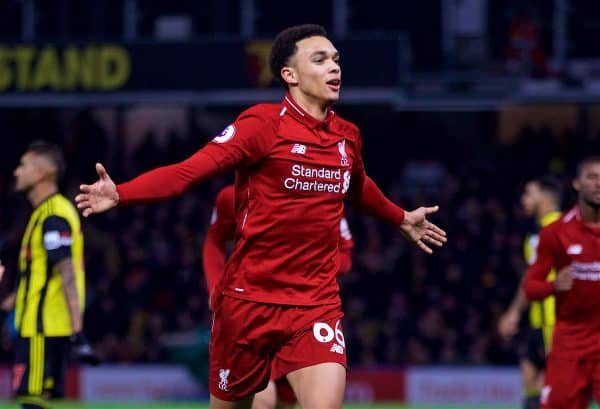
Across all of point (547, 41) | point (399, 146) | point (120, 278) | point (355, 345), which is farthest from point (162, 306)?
point (547, 41)

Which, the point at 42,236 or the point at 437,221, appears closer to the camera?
the point at 42,236

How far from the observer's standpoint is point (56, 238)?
8.88 m

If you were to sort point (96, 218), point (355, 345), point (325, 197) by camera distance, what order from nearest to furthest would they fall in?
point (325, 197) < point (355, 345) < point (96, 218)

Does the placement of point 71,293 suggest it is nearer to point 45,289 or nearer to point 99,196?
point 45,289

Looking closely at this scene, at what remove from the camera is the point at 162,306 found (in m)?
20.2

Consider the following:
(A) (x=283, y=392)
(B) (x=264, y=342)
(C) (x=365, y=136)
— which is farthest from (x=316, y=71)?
(C) (x=365, y=136)

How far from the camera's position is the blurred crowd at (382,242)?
63.2ft

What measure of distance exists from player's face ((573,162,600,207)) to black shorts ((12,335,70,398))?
328cm

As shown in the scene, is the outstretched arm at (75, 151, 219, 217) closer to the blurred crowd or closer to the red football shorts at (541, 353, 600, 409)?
the red football shorts at (541, 353, 600, 409)

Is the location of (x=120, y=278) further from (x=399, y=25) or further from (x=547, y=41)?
(x=547, y=41)

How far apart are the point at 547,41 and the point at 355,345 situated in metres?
5.21

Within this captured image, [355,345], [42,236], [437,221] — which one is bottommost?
[355,345]

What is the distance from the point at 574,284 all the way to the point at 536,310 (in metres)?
3.47

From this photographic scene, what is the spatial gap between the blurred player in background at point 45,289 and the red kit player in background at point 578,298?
9.16 feet
